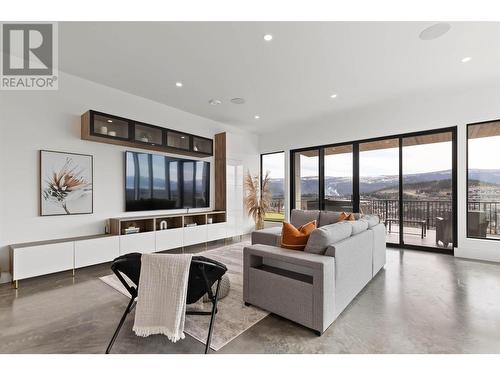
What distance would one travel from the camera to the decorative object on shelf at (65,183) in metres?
3.22

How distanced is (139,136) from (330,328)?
3906mm

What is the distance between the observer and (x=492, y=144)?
13.1 feet

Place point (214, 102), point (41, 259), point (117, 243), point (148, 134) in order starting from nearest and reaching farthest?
1. point (41, 259)
2. point (117, 243)
3. point (148, 134)
4. point (214, 102)

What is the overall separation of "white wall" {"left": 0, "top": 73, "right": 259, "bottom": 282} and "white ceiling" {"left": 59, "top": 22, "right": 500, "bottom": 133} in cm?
31

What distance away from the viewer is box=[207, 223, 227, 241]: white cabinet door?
16.3 feet

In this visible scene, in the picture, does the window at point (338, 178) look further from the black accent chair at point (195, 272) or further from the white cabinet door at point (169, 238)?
the black accent chair at point (195, 272)

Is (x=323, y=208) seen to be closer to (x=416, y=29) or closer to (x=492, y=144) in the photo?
(x=492, y=144)

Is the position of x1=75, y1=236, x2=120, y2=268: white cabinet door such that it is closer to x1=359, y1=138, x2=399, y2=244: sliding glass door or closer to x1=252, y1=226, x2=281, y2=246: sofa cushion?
x1=252, y1=226, x2=281, y2=246: sofa cushion

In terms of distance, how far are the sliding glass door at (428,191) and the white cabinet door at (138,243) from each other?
4917 mm

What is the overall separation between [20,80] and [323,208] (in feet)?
19.5

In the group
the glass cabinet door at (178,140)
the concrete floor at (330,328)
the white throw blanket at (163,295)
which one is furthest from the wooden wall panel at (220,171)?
the white throw blanket at (163,295)

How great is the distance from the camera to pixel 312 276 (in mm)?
1930

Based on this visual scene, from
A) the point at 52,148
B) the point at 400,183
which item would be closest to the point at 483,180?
the point at 400,183

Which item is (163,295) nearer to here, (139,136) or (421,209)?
(139,136)
